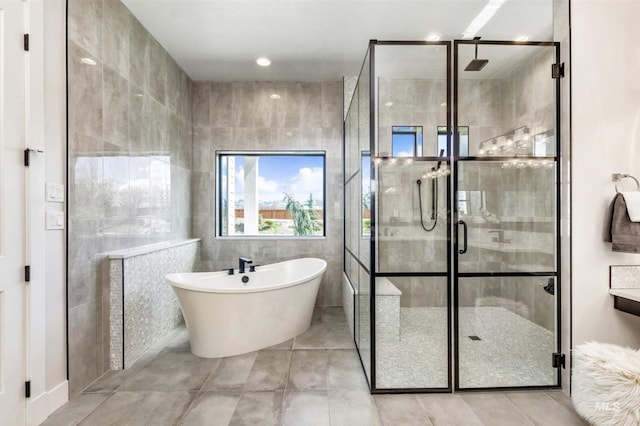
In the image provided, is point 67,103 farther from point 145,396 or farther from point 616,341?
point 616,341

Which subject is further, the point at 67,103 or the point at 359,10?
the point at 359,10

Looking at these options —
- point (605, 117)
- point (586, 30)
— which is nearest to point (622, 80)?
point (605, 117)

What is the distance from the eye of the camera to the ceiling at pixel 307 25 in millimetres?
2408

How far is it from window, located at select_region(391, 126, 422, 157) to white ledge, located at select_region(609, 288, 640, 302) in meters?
1.51

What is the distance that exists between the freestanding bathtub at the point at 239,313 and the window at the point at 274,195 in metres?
1.16

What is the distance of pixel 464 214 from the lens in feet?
6.78

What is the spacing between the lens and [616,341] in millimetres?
1963

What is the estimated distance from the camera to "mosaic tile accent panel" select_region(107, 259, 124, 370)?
89.2 inches

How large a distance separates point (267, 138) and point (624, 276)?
11.6 ft

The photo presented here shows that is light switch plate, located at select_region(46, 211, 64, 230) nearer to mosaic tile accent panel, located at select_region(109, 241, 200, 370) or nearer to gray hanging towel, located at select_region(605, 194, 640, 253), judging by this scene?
mosaic tile accent panel, located at select_region(109, 241, 200, 370)

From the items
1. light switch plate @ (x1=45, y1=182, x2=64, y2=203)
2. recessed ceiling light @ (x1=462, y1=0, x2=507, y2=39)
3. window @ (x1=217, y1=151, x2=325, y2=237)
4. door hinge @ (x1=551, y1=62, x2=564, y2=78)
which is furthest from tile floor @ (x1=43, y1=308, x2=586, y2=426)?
recessed ceiling light @ (x1=462, y1=0, x2=507, y2=39)

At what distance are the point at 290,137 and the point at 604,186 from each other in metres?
3.03

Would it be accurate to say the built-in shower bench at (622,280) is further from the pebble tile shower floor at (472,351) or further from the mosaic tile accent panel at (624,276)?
the pebble tile shower floor at (472,351)

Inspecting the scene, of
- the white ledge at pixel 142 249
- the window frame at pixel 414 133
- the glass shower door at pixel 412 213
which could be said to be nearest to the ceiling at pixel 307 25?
the glass shower door at pixel 412 213
